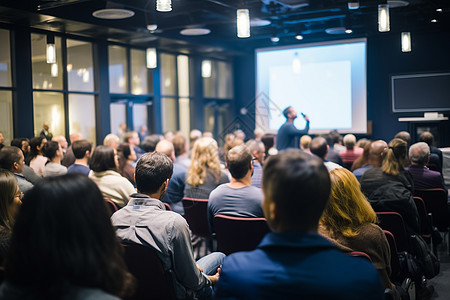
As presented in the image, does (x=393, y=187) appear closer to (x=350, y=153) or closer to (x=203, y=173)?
(x=203, y=173)

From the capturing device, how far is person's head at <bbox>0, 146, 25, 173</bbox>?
12.8ft

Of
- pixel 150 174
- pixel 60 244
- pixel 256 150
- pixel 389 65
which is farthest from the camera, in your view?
pixel 389 65

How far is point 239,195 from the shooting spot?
3.16m

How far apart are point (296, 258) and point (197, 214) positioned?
9.33ft

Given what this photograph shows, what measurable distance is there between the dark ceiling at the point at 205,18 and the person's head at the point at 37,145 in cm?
219

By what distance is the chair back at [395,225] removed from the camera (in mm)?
2992

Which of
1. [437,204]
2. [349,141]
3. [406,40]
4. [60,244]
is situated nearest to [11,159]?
[60,244]

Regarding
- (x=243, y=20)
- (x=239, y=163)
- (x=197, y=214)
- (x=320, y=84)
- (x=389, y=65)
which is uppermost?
(x=389, y=65)

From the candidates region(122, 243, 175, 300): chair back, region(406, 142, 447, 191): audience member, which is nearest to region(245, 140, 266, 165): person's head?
region(406, 142, 447, 191): audience member

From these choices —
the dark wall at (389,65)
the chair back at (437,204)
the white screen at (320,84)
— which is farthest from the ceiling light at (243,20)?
the dark wall at (389,65)

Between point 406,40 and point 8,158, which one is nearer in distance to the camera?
point 8,158

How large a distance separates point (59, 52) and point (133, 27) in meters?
1.55

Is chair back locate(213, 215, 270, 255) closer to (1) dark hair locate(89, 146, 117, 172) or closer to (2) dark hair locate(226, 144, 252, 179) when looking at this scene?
(2) dark hair locate(226, 144, 252, 179)

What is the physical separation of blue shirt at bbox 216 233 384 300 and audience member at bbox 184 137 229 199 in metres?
3.03
